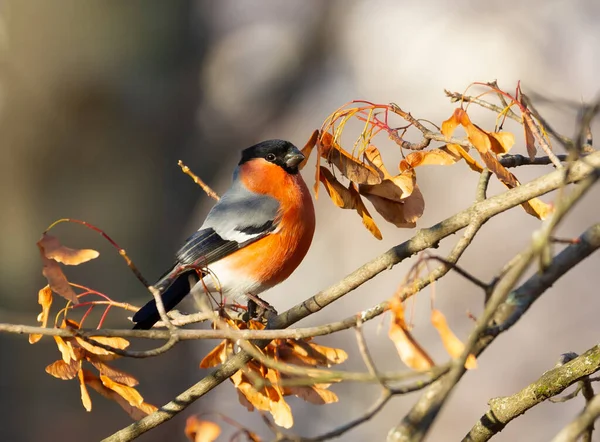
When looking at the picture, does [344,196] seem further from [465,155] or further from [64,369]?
[64,369]

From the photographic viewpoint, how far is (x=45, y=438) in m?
3.41

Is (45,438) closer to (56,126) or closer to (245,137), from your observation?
(56,126)

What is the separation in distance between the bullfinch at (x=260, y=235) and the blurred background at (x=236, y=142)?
54 cm

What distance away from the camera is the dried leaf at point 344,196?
1.45 metres

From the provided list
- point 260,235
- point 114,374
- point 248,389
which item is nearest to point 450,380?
point 248,389

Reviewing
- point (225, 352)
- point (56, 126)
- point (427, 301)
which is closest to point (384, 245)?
point (427, 301)

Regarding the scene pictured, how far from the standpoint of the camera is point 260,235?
232 cm

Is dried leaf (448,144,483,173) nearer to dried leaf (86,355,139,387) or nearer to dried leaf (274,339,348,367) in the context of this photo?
dried leaf (274,339,348,367)

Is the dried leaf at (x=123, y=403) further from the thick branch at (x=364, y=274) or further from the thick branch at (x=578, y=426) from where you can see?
the thick branch at (x=578, y=426)

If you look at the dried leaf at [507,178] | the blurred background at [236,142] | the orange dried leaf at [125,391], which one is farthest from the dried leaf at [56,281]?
the blurred background at [236,142]

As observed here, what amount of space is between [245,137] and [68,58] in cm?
131

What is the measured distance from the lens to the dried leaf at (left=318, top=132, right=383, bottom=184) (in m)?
1.40

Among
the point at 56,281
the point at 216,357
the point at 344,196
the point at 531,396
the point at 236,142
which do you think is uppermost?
the point at 236,142

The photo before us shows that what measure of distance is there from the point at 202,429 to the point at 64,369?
37cm
